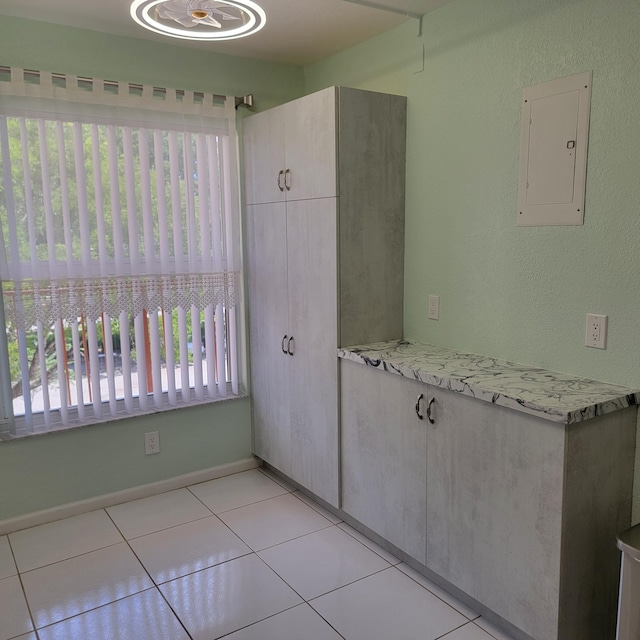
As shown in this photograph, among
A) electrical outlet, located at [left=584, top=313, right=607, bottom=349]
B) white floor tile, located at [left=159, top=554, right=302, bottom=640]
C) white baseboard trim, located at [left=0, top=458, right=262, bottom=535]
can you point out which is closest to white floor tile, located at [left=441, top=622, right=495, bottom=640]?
white floor tile, located at [left=159, top=554, right=302, bottom=640]

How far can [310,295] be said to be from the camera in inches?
118

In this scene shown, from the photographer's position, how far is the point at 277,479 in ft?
11.7

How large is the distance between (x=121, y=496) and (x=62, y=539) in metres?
0.42

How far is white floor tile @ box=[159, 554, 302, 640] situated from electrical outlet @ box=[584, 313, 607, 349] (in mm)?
1543

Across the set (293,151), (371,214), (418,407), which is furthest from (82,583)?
(293,151)

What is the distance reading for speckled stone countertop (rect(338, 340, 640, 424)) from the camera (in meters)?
1.89

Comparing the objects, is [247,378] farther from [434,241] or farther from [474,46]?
[474,46]

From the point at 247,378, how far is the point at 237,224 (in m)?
0.95

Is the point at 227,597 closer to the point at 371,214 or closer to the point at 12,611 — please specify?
the point at 12,611

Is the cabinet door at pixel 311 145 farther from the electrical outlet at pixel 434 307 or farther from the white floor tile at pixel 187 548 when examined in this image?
the white floor tile at pixel 187 548

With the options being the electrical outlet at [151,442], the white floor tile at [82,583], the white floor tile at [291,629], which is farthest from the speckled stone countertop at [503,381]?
the white floor tile at [82,583]

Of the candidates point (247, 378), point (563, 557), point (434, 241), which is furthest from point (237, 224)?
point (563, 557)

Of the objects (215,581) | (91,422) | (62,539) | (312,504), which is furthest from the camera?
(312,504)

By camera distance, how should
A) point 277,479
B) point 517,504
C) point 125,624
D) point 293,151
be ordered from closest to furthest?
point 517,504 → point 125,624 → point 293,151 → point 277,479
